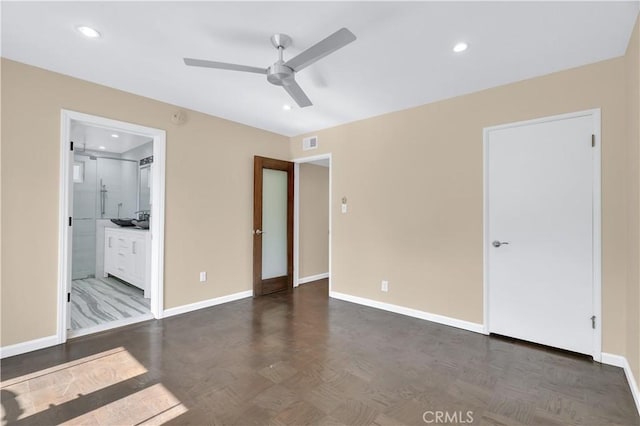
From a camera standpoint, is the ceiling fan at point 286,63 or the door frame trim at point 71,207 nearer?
the ceiling fan at point 286,63

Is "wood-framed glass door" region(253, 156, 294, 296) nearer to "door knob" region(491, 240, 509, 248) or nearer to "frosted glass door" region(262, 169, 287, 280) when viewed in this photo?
"frosted glass door" region(262, 169, 287, 280)

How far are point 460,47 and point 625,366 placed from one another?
2.85m

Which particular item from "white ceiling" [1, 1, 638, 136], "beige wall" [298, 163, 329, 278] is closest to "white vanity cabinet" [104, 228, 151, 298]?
"white ceiling" [1, 1, 638, 136]

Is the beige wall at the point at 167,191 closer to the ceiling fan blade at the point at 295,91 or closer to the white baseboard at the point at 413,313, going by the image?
the white baseboard at the point at 413,313

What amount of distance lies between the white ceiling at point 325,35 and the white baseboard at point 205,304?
2554mm

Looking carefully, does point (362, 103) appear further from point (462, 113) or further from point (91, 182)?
point (91, 182)

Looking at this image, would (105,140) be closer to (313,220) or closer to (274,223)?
(274,223)

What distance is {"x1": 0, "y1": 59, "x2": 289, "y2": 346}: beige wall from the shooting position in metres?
2.60

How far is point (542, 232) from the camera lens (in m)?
2.80

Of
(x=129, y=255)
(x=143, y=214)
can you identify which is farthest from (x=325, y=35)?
(x=143, y=214)

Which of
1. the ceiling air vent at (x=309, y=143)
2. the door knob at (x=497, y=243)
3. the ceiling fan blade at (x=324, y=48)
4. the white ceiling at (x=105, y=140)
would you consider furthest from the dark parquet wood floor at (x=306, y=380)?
the white ceiling at (x=105, y=140)

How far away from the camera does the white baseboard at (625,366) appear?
1985 millimetres

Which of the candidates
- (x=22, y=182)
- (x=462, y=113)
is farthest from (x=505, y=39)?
(x=22, y=182)

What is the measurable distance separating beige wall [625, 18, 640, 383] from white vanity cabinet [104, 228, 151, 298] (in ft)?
16.5
